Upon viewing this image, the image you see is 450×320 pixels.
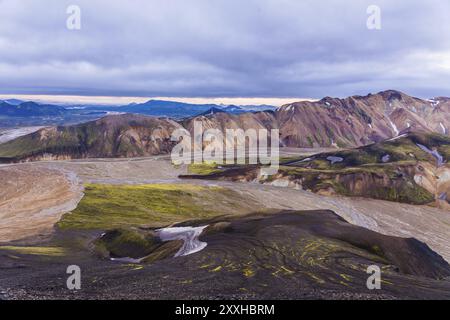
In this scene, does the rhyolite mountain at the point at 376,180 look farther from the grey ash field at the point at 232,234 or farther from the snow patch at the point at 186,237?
the snow patch at the point at 186,237

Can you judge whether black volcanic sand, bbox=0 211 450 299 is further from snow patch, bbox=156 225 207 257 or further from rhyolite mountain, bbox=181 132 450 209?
rhyolite mountain, bbox=181 132 450 209

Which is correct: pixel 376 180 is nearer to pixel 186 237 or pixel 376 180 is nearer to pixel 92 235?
pixel 186 237

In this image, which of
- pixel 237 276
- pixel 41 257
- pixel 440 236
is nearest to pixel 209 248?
pixel 237 276

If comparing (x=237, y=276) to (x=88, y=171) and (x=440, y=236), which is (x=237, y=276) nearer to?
(x=440, y=236)

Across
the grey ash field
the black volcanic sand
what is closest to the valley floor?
the black volcanic sand

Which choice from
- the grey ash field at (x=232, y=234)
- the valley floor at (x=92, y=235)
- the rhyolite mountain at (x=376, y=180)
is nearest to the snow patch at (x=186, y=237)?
the grey ash field at (x=232, y=234)

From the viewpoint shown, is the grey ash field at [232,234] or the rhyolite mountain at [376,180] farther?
the rhyolite mountain at [376,180]

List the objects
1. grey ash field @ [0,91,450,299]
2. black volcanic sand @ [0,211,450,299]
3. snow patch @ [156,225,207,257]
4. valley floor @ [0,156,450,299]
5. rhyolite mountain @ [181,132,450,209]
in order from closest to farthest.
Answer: black volcanic sand @ [0,211,450,299] → valley floor @ [0,156,450,299] → grey ash field @ [0,91,450,299] → snow patch @ [156,225,207,257] → rhyolite mountain @ [181,132,450,209]

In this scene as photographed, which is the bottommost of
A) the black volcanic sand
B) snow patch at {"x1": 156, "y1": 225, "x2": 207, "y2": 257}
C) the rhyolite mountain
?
the rhyolite mountain

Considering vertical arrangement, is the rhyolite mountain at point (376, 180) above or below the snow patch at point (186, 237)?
below
